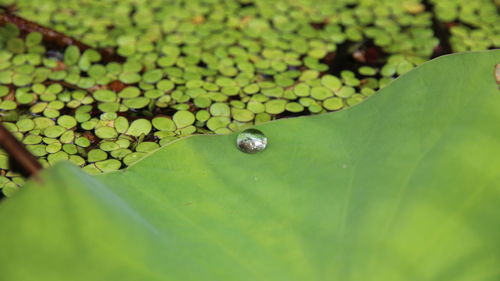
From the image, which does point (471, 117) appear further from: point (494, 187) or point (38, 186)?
point (38, 186)

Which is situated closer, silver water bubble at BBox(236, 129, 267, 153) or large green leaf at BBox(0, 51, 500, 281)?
large green leaf at BBox(0, 51, 500, 281)

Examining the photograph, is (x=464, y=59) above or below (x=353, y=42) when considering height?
above

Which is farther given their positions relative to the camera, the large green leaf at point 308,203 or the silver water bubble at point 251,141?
the silver water bubble at point 251,141

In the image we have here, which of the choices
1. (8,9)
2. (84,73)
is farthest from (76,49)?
(8,9)
